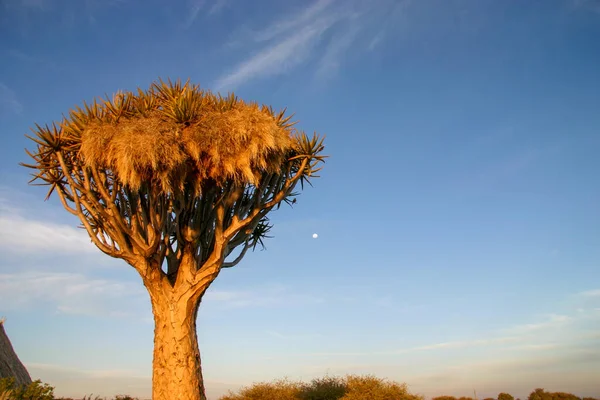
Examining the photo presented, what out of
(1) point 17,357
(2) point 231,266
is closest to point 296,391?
(2) point 231,266

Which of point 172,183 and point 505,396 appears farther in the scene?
point 505,396

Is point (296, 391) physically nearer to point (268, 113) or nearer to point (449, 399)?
point (449, 399)

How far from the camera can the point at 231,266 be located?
11406 mm

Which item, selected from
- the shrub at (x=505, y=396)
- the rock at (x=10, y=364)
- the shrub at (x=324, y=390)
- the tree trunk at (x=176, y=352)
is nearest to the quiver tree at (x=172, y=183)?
the tree trunk at (x=176, y=352)

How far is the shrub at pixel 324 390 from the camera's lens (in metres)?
16.4

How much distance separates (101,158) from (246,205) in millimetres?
3093

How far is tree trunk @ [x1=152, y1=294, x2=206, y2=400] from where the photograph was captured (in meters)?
9.61

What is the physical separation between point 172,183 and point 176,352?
3.34 metres

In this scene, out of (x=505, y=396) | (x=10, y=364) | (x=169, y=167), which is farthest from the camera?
(x=505, y=396)

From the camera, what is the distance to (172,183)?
9.77 metres

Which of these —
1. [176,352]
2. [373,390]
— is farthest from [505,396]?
[176,352]

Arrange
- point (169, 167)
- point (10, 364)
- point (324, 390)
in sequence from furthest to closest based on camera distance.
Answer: point (324, 390)
point (10, 364)
point (169, 167)

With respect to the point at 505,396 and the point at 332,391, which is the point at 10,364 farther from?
the point at 505,396

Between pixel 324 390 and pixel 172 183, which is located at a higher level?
pixel 172 183
